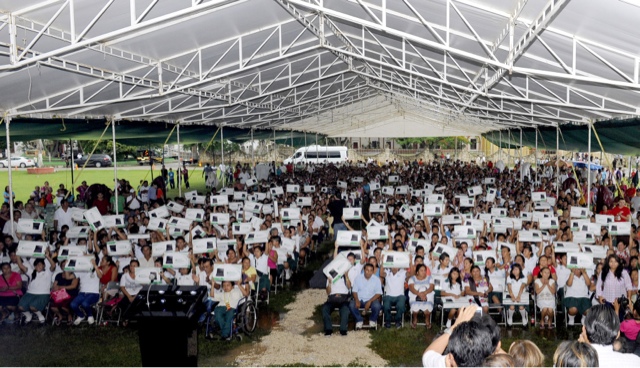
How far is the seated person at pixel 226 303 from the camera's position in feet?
29.3

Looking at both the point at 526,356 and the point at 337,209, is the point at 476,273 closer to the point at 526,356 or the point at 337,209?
the point at 337,209

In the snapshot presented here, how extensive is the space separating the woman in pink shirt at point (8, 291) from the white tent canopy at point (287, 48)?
320 centimetres

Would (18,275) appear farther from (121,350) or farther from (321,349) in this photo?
(321,349)

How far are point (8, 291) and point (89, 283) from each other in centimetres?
123

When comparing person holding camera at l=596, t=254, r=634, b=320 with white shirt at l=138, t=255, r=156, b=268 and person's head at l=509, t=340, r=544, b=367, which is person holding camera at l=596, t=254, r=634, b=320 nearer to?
person's head at l=509, t=340, r=544, b=367

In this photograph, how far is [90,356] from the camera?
8.28 m

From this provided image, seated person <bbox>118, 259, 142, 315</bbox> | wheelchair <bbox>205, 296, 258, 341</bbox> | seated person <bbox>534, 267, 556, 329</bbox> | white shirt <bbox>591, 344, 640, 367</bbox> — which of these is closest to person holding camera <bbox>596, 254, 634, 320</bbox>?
seated person <bbox>534, 267, 556, 329</bbox>

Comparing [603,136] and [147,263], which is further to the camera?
[603,136]

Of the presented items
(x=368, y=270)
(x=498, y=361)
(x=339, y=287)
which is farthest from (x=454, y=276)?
(x=498, y=361)

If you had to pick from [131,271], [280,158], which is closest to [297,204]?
[131,271]

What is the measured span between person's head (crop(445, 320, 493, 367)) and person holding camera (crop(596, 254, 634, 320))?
6430mm

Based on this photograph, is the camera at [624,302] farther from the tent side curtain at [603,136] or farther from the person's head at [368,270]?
the tent side curtain at [603,136]

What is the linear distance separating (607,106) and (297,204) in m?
7.86

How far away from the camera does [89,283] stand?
9.79 metres
